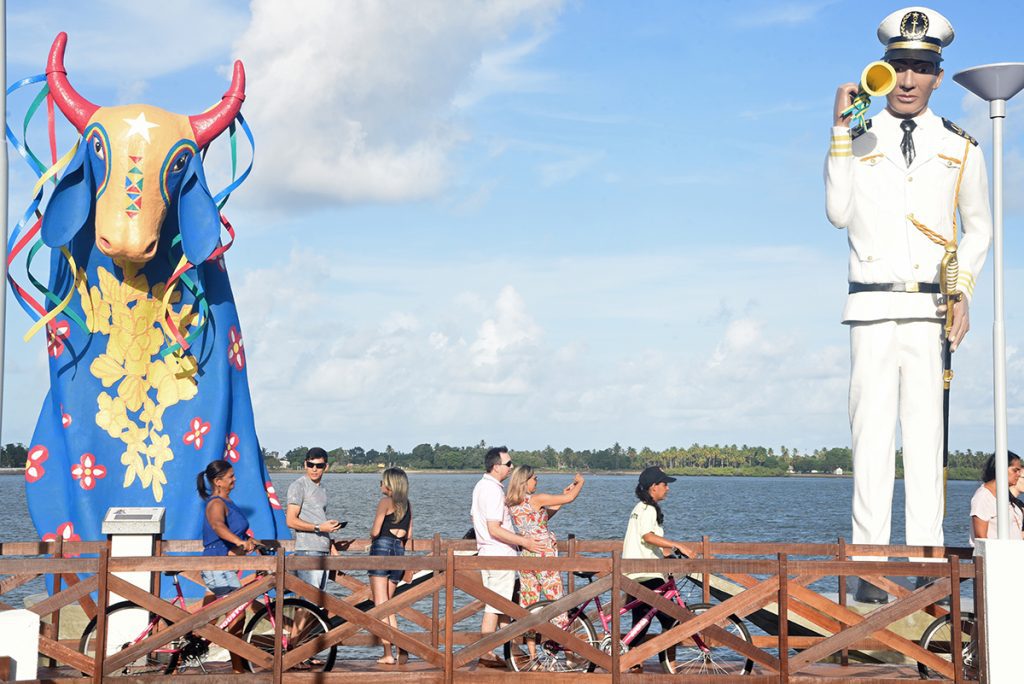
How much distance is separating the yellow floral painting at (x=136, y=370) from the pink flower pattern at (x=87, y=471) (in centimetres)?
27

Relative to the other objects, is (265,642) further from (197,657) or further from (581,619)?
(581,619)

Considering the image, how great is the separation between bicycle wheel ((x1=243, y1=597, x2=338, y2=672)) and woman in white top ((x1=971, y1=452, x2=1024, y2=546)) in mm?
4904

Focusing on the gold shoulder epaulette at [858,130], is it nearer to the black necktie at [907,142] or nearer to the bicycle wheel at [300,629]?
the black necktie at [907,142]

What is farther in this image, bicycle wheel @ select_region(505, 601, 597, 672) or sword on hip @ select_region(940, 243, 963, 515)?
sword on hip @ select_region(940, 243, 963, 515)

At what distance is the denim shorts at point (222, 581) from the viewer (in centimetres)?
907

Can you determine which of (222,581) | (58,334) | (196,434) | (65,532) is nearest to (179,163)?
(58,334)

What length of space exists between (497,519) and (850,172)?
505 cm

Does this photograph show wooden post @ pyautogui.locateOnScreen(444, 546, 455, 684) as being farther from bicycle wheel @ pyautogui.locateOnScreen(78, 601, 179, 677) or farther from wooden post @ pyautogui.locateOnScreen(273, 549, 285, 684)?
bicycle wheel @ pyautogui.locateOnScreen(78, 601, 179, 677)

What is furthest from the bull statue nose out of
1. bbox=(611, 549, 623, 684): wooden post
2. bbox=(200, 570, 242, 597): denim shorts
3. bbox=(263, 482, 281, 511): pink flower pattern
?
bbox=(611, 549, 623, 684): wooden post

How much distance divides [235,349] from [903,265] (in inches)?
268

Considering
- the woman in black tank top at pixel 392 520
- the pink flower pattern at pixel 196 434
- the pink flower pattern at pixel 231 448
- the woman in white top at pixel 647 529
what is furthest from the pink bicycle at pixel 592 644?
the pink flower pattern at pixel 196 434

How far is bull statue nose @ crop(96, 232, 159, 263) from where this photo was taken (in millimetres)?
12500

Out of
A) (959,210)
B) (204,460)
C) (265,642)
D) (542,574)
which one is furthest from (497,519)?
(959,210)

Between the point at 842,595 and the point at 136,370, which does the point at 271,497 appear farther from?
the point at 842,595
